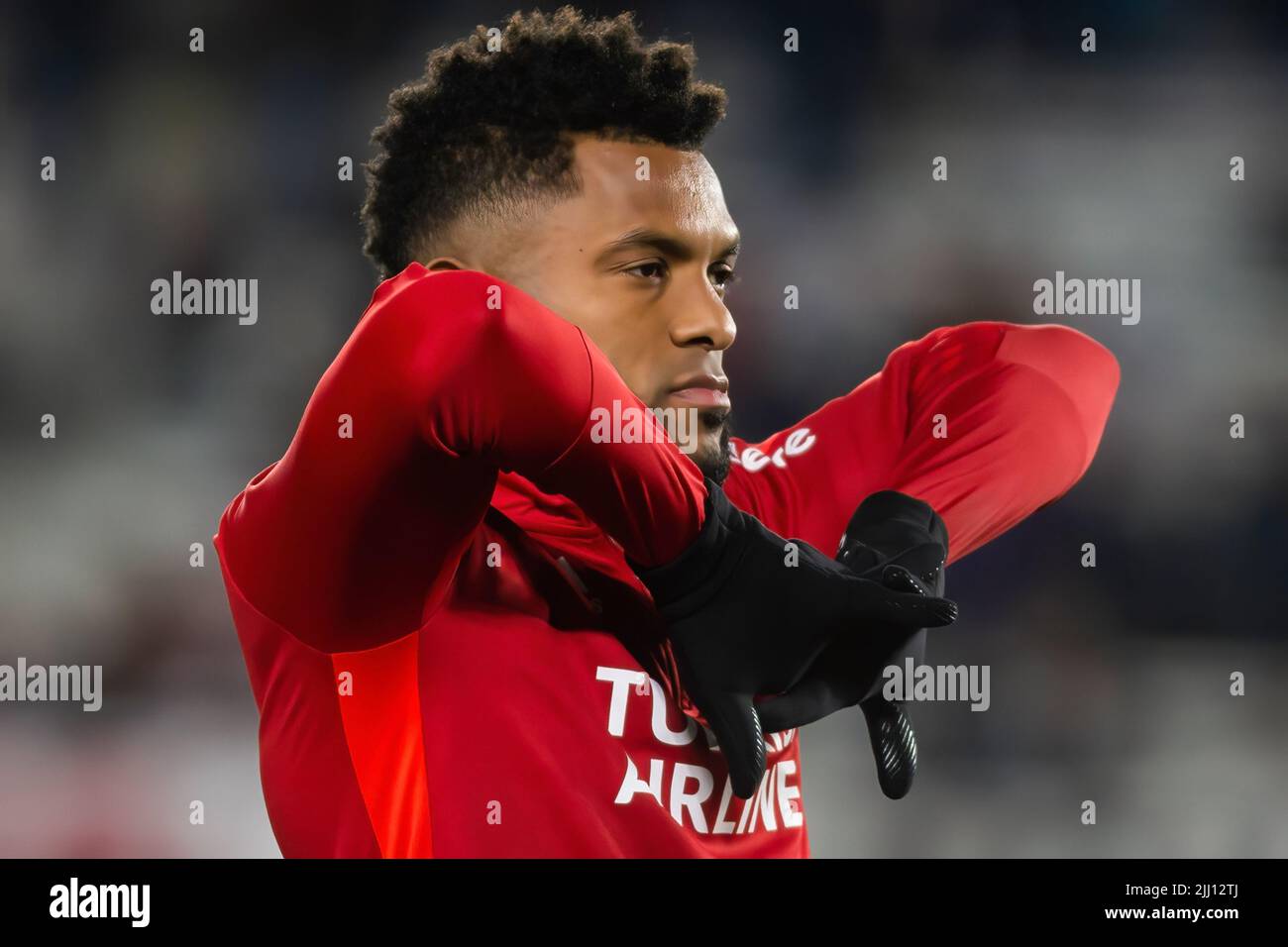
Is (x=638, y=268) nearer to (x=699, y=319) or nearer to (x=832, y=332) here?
(x=699, y=319)

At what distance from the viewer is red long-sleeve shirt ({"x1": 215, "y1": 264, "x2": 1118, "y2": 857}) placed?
29.4 inches

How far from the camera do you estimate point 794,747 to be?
1.20 m

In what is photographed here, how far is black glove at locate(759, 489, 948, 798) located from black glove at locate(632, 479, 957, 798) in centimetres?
3

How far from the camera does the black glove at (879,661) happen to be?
90 centimetres

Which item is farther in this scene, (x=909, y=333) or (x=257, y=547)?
(x=909, y=333)

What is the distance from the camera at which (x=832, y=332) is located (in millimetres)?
3064

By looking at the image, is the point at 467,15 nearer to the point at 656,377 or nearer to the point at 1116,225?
the point at 1116,225

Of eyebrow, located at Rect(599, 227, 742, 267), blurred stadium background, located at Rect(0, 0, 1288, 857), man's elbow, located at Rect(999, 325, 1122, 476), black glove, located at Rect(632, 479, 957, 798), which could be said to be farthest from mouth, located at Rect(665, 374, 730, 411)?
blurred stadium background, located at Rect(0, 0, 1288, 857)

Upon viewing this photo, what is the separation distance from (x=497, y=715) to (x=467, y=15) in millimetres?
2362

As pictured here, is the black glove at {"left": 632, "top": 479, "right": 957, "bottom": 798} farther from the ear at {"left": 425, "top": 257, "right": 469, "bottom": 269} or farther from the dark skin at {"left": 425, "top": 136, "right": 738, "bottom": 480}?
the ear at {"left": 425, "top": 257, "right": 469, "bottom": 269}

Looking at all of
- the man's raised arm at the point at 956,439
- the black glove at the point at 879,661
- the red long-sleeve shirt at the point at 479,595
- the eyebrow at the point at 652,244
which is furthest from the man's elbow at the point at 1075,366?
the eyebrow at the point at 652,244

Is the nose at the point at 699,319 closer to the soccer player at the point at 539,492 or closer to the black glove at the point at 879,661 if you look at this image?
the soccer player at the point at 539,492

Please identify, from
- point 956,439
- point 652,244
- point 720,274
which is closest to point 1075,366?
point 956,439
